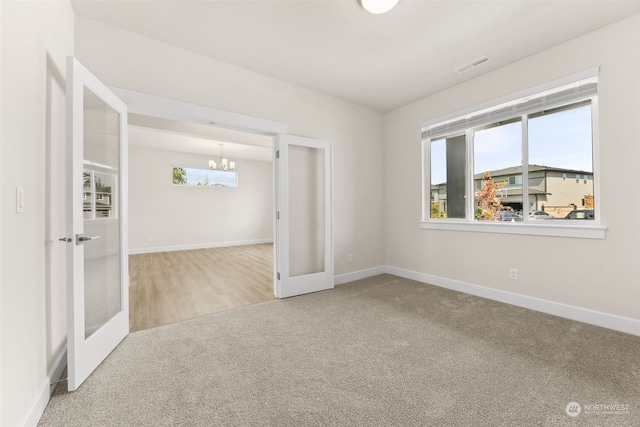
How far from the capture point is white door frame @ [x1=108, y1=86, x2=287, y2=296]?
2.49 metres

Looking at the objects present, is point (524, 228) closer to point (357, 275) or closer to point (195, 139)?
point (357, 275)

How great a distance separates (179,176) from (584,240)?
8143mm

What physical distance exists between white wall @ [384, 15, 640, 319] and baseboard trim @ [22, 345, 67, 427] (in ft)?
13.2

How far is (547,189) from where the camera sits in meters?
2.94

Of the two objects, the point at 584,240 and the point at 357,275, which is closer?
the point at 584,240

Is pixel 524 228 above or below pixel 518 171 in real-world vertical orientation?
below

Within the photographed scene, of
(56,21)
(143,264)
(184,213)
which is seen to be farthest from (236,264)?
(56,21)

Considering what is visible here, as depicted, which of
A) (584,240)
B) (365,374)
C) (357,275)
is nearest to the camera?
(365,374)

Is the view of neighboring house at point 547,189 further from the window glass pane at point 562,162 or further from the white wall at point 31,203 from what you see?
the white wall at point 31,203

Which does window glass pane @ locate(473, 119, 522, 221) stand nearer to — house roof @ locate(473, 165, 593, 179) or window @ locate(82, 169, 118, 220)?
house roof @ locate(473, 165, 593, 179)

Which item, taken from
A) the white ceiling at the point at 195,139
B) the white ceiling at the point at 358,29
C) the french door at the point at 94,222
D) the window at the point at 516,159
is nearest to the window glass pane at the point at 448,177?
the window at the point at 516,159

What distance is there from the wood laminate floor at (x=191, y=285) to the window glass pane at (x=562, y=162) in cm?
343

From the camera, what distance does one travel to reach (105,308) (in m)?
2.14

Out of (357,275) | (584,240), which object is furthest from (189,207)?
(584,240)
